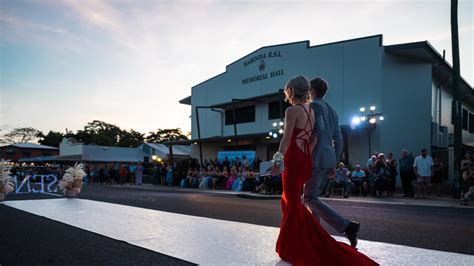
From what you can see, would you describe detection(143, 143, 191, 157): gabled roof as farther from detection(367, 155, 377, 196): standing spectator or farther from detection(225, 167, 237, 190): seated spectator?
detection(367, 155, 377, 196): standing spectator

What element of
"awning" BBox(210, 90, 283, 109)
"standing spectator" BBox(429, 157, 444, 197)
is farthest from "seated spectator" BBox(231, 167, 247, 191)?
"standing spectator" BBox(429, 157, 444, 197)

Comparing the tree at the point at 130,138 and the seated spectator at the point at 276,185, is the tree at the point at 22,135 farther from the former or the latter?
the seated spectator at the point at 276,185

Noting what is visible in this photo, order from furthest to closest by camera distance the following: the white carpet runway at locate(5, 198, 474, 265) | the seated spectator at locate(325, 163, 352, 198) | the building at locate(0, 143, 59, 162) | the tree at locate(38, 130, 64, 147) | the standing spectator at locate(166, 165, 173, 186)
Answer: the tree at locate(38, 130, 64, 147) → the building at locate(0, 143, 59, 162) → the standing spectator at locate(166, 165, 173, 186) → the seated spectator at locate(325, 163, 352, 198) → the white carpet runway at locate(5, 198, 474, 265)

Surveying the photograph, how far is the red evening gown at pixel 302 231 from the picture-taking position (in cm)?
303

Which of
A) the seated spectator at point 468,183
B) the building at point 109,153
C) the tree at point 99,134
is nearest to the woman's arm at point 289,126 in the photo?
the seated spectator at point 468,183

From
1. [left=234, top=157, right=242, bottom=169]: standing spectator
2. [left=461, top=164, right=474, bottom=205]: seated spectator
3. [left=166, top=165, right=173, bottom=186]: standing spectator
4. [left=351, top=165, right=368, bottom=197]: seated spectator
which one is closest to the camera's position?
[left=461, top=164, right=474, bottom=205]: seated spectator

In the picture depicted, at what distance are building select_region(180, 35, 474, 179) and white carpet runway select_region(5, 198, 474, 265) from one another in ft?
50.7

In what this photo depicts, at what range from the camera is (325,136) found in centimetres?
356

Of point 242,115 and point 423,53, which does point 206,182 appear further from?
point 423,53

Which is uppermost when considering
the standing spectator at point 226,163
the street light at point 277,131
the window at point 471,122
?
the window at point 471,122

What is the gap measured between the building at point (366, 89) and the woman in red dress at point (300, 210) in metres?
17.3

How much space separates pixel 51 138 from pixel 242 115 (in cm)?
7279

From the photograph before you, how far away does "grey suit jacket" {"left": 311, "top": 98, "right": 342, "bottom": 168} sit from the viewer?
347 centimetres

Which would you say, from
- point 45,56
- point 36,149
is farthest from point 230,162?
point 36,149
